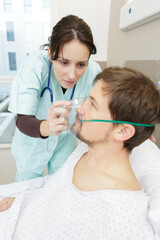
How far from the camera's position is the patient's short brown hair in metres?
0.78

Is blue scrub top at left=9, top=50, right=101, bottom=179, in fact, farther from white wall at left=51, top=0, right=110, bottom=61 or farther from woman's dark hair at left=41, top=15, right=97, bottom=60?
white wall at left=51, top=0, right=110, bottom=61

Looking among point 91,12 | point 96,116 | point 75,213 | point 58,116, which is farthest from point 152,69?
point 91,12

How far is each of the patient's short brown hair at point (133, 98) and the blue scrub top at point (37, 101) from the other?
52 cm

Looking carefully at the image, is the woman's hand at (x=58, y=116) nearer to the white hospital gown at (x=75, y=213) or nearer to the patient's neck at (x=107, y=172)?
the patient's neck at (x=107, y=172)

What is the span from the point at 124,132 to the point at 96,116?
15 centimetres

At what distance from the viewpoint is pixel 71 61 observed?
104 centimetres

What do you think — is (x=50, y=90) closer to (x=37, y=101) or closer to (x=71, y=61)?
(x=37, y=101)

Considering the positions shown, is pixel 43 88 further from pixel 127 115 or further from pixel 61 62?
pixel 127 115

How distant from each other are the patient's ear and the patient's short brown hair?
1.2 inches

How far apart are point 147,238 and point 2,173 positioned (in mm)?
2290

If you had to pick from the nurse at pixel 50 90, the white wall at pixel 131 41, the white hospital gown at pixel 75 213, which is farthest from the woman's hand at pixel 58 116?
the white wall at pixel 131 41

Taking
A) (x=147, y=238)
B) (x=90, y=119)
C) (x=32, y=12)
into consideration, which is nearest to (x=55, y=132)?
(x=90, y=119)

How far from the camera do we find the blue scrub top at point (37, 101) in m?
1.14

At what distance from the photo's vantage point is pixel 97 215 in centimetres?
82
